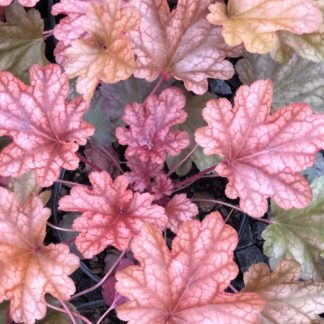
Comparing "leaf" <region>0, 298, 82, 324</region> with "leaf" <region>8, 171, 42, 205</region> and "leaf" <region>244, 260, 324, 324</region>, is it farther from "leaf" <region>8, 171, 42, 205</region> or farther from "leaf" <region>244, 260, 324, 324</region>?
"leaf" <region>244, 260, 324, 324</region>

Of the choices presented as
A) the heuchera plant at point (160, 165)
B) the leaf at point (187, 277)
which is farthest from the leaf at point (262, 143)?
the leaf at point (187, 277)

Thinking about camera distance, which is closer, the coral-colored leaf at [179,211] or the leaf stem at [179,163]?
the coral-colored leaf at [179,211]

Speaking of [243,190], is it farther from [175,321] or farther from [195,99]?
[195,99]

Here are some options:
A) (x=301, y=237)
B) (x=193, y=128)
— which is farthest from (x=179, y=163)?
(x=301, y=237)

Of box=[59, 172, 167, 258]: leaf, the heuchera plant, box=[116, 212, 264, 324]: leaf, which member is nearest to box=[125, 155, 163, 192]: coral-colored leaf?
the heuchera plant

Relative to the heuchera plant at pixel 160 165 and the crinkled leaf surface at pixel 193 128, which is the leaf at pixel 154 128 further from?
the crinkled leaf surface at pixel 193 128

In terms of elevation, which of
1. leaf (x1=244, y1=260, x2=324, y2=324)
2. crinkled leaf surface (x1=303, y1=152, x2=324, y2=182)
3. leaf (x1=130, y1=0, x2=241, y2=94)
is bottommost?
crinkled leaf surface (x1=303, y1=152, x2=324, y2=182)
